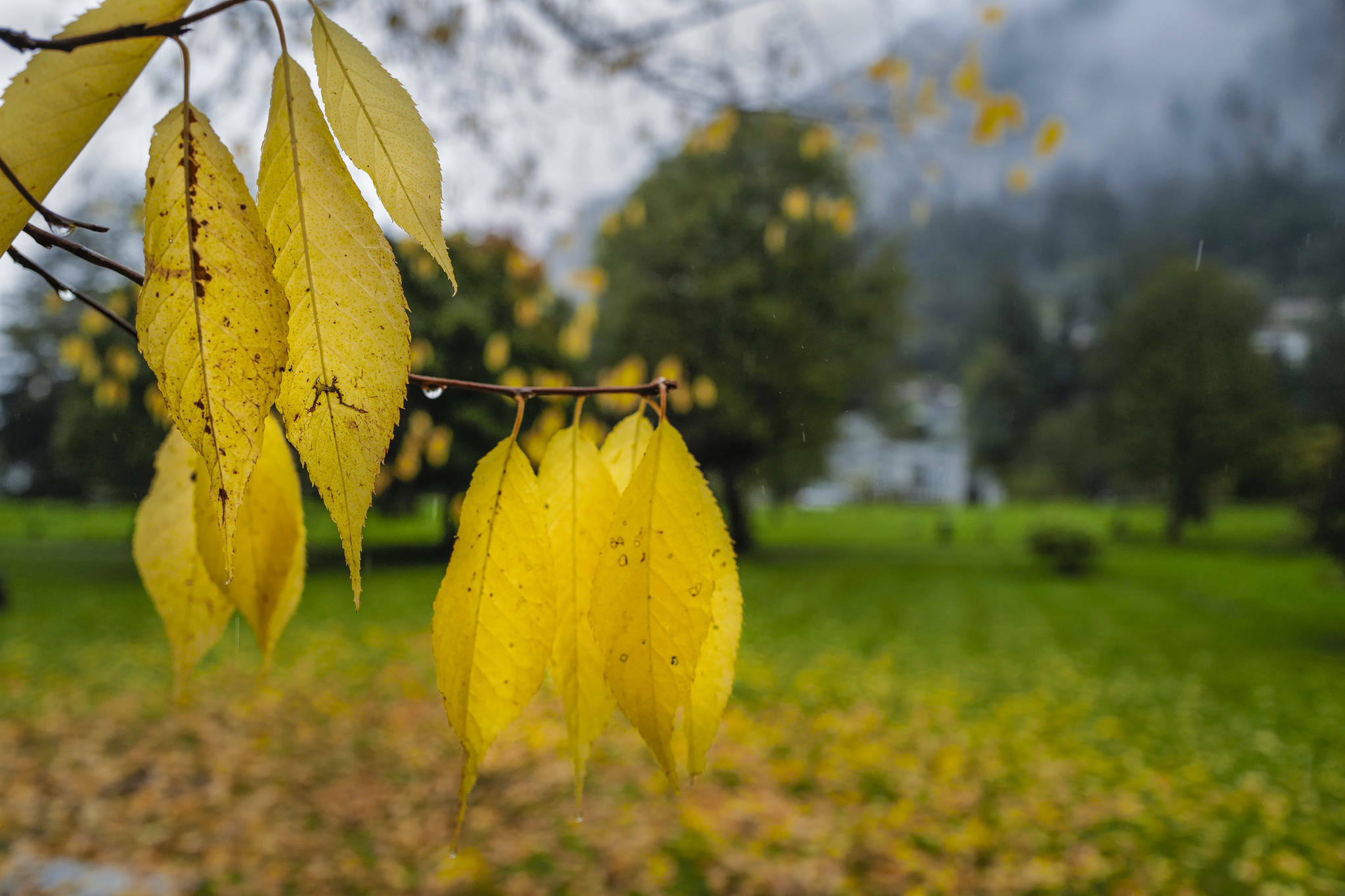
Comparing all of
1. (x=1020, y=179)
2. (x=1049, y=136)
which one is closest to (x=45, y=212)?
(x=1049, y=136)

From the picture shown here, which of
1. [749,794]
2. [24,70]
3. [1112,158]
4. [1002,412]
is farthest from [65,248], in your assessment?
[1112,158]

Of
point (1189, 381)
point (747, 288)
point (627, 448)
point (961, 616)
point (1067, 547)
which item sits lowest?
point (961, 616)

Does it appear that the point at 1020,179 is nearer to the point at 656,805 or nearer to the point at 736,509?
the point at 656,805

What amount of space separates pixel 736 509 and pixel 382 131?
1558 cm

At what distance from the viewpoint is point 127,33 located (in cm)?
31

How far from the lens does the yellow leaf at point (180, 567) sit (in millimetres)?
513

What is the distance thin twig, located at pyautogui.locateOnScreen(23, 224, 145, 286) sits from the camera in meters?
0.38

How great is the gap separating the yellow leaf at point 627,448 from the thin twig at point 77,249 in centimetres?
27

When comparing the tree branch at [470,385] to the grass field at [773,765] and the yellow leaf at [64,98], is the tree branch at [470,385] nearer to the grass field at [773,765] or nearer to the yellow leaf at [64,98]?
the yellow leaf at [64,98]

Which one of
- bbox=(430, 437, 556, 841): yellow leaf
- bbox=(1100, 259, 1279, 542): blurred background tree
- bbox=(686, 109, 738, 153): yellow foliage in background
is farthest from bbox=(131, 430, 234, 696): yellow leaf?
bbox=(1100, 259, 1279, 542): blurred background tree

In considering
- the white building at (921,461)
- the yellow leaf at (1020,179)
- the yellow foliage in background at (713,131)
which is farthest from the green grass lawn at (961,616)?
the white building at (921,461)

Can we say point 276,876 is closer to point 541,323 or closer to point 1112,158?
point 541,323

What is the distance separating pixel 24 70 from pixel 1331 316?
1936 centimetres

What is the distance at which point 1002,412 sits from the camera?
124ft
